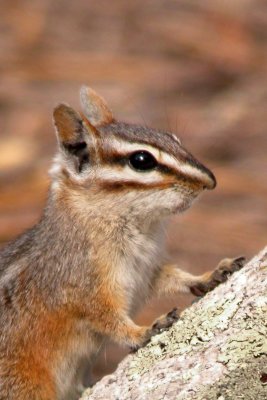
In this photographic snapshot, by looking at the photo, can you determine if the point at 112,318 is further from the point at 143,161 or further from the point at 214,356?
the point at 214,356

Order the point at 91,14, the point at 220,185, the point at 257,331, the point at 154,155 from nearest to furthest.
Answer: the point at 257,331 < the point at 154,155 < the point at 220,185 < the point at 91,14

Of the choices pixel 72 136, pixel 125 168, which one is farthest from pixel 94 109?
pixel 125 168

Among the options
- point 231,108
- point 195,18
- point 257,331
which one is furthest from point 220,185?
point 257,331

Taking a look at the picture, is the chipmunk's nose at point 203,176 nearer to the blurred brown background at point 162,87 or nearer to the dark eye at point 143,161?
the dark eye at point 143,161

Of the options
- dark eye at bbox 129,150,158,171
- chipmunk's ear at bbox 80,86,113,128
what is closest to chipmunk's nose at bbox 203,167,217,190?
dark eye at bbox 129,150,158,171

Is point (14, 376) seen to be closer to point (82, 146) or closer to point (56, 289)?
point (56, 289)

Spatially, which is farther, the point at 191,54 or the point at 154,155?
the point at 191,54
